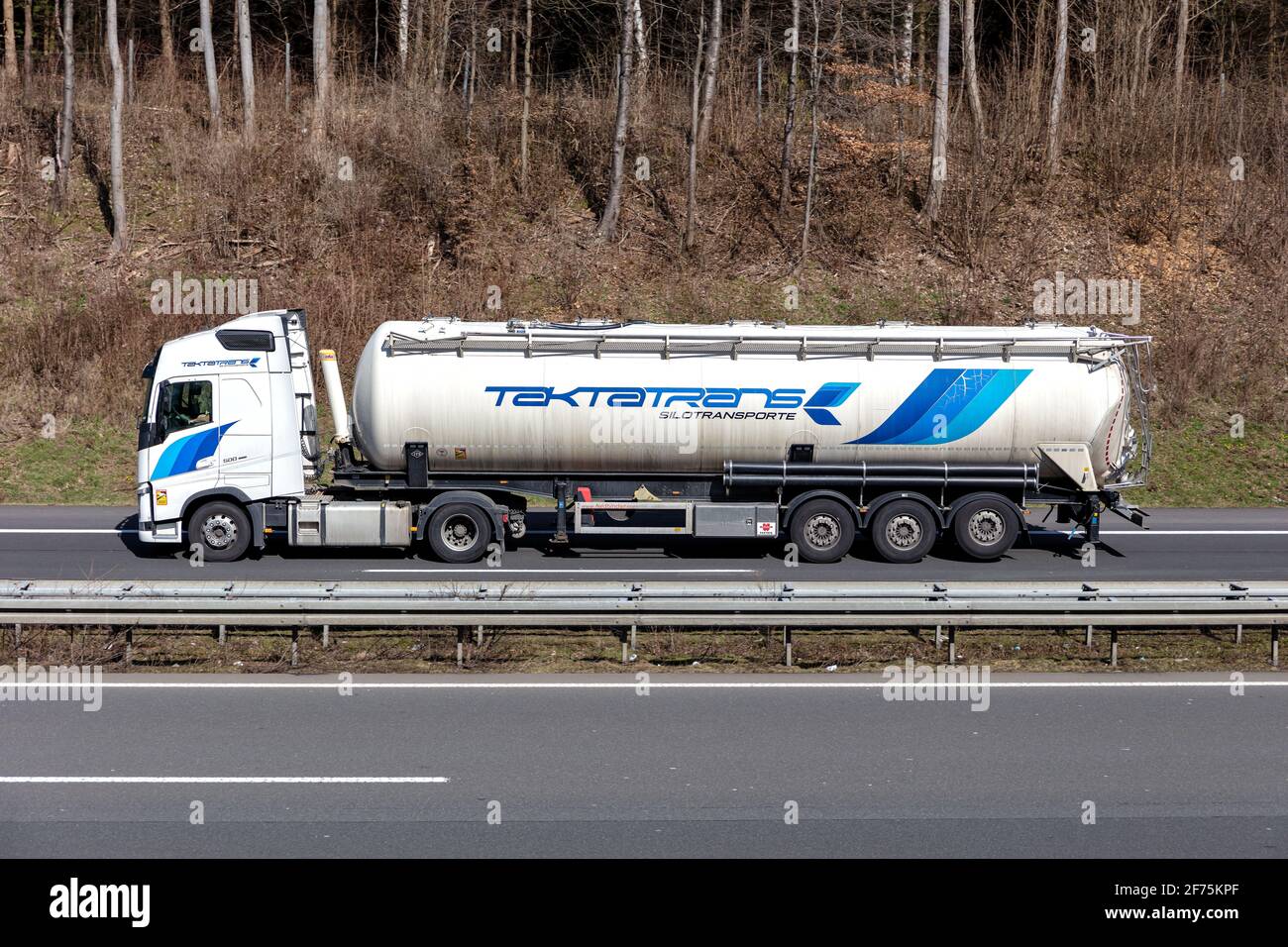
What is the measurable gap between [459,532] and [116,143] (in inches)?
730

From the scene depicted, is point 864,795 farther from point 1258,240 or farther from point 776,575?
point 1258,240

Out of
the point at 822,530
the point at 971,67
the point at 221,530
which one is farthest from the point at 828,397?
the point at 971,67

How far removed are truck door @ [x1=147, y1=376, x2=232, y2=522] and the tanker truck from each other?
0.09 feet

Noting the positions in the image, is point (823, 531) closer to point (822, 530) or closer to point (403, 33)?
point (822, 530)

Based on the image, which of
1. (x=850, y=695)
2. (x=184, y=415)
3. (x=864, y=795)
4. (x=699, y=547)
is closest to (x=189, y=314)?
(x=184, y=415)

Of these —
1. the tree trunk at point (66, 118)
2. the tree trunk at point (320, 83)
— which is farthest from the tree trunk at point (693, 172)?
the tree trunk at point (66, 118)

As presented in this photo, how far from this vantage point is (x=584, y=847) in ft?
21.5

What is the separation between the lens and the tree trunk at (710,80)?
30750 millimetres

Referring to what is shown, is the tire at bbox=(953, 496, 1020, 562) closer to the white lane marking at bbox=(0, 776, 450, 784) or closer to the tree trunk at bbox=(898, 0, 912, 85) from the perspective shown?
the white lane marking at bbox=(0, 776, 450, 784)

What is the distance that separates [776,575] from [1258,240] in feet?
70.0
